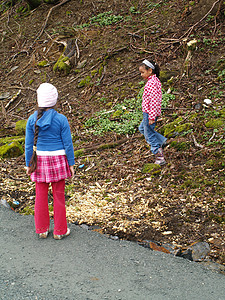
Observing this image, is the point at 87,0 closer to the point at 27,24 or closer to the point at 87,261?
the point at 27,24

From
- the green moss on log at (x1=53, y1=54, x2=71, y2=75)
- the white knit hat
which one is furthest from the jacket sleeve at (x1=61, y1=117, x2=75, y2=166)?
the green moss on log at (x1=53, y1=54, x2=71, y2=75)

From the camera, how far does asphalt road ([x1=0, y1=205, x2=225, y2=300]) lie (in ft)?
9.36

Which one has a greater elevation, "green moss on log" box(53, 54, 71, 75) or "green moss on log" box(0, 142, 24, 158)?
"green moss on log" box(53, 54, 71, 75)

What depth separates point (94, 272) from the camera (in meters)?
3.18

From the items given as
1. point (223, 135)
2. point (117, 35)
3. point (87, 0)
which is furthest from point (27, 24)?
point (223, 135)

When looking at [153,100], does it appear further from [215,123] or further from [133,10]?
[133,10]

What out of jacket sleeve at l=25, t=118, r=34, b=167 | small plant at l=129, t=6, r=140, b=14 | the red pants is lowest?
the red pants

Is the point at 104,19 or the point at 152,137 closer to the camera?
the point at 152,137

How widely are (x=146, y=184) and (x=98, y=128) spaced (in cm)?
301

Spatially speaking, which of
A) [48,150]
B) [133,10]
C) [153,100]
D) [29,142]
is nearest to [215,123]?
[153,100]

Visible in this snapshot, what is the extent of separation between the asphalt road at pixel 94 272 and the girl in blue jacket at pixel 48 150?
0.37 m

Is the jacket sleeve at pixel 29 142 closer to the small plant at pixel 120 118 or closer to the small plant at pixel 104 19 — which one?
the small plant at pixel 120 118

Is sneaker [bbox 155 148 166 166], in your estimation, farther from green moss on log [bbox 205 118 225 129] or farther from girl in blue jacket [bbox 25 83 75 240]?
girl in blue jacket [bbox 25 83 75 240]

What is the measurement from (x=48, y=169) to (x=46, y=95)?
2.90ft
